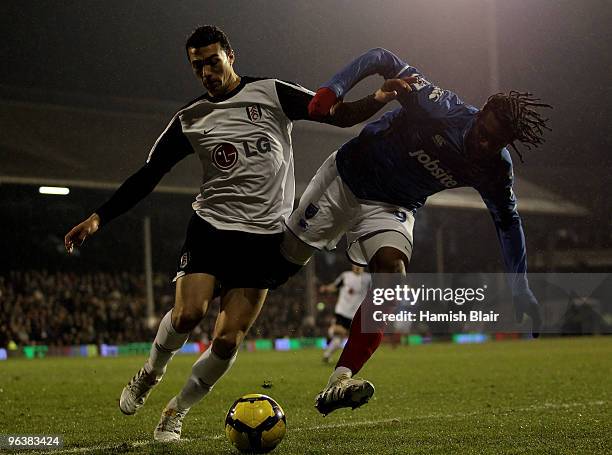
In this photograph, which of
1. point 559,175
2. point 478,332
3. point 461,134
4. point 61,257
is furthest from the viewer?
point 61,257

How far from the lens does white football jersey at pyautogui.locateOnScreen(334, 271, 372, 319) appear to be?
1407 cm

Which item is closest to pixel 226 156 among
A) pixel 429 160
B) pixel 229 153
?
pixel 229 153

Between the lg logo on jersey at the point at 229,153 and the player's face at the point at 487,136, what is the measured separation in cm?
107

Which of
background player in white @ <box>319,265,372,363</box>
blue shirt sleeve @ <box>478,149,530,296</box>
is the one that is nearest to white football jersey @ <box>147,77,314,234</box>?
blue shirt sleeve @ <box>478,149,530,296</box>

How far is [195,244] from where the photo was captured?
13.9 feet

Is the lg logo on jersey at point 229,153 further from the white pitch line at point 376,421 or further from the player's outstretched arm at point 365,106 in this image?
the white pitch line at point 376,421

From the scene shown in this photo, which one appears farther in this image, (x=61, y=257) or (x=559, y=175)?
(x=61, y=257)

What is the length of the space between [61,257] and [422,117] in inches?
935

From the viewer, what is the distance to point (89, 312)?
1961 cm

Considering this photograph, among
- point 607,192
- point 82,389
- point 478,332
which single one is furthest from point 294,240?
point 478,332

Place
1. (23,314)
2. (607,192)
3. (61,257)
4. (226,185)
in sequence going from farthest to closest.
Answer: (61,257) < (23,314) < (607,192) < (226,185)

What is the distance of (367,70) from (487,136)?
64cm

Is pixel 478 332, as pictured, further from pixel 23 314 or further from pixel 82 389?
pixel 82 389

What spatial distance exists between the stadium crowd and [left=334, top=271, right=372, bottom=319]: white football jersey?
262 inches
